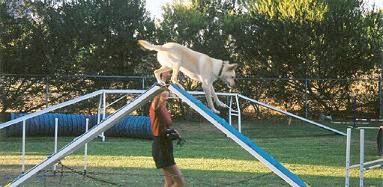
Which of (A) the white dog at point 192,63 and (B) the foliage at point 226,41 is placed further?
(B) the foliage at point 226,41

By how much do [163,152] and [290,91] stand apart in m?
14.7

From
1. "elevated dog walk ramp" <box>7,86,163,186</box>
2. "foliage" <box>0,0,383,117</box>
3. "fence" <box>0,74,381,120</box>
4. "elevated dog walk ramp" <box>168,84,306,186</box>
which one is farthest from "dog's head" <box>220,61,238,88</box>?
"foliage" <box>0,0,383,117</box>

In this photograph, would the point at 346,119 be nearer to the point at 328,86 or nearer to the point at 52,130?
the point at 328,86

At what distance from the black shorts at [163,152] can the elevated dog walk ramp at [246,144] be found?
667 millimetres

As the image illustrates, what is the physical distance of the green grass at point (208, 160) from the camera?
7441mm

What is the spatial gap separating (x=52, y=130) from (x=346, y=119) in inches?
393

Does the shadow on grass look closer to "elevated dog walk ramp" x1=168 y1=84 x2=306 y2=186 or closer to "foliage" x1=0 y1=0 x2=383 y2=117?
"elevated dog walk ramp" x1=168 y1=84 x2=306 y2=186

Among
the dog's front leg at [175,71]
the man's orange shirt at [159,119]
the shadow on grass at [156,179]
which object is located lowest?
the shadow on grass at [156,179]

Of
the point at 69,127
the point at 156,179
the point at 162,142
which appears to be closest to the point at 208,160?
the point at 156,179

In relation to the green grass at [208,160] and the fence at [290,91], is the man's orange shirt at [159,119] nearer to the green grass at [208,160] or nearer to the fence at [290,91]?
the green grass at [208,160]

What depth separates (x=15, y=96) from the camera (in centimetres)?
1786

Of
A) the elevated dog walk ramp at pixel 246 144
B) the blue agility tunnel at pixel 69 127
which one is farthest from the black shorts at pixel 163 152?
the blue agility tunnel at pixel 69 127

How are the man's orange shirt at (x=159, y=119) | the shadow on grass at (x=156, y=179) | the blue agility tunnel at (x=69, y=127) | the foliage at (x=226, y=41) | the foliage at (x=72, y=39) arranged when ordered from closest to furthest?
the man's orange shirt at (x=159, y=119)
the shadow on grass at (x=156, y=179)
the blue agility tunnel at (x=69, y=127)
the foliage at (x=72, y=39)
the foliage at (x=226, y=41)

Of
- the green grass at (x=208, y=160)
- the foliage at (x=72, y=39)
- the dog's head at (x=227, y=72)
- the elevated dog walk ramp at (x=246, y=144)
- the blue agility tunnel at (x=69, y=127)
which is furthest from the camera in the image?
the foliage at (x=72, y=39)
